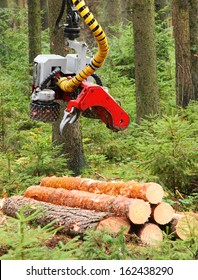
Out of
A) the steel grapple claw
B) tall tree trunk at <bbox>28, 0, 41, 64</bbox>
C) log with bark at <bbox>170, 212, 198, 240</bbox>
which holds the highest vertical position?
tall tree trunk at <bbox>28, 0, 41, 64</bbox>

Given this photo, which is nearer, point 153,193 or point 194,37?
point 153,193

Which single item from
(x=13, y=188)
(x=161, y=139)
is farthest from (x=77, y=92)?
(x=13, y=188)

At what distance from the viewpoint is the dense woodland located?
5.77 meters

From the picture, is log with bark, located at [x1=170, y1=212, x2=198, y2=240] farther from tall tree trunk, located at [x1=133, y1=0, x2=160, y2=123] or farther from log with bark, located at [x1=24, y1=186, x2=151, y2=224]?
tall tree trunk, located at [x1=133, y1=0, x2=160, y2=123]

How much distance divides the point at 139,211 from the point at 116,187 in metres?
0.71

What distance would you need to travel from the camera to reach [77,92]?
6469mm

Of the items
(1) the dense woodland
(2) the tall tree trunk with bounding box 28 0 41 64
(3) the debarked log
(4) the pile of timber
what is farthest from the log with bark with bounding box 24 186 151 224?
(2) the tall tree trunk with bounding box 28 0 41 64

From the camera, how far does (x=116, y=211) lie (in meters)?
7.09

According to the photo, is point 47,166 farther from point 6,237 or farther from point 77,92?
point 6,237

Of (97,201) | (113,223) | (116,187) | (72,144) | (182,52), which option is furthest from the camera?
(182,52)

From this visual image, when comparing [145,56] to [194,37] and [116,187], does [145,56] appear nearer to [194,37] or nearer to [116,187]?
[194,37]

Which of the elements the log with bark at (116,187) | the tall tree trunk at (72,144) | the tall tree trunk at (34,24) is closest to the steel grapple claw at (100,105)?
the log with bark at (116,187)

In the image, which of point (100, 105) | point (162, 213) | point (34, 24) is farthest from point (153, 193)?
point (34, 24)

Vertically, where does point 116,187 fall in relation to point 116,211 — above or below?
above
